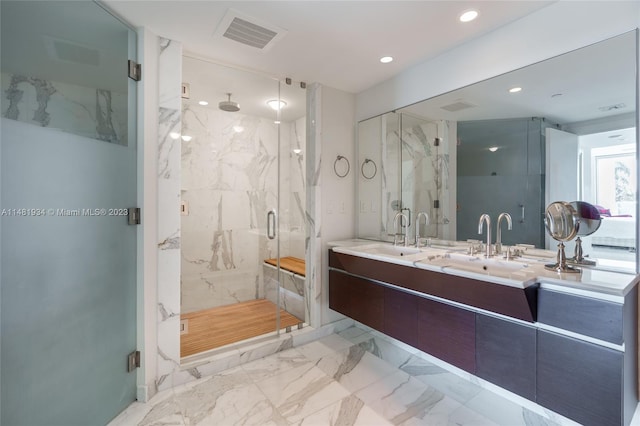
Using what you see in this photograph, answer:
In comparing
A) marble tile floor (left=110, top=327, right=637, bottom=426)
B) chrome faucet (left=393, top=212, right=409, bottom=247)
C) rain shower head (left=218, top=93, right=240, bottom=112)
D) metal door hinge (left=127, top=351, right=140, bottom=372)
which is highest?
rain shower head (left=218, top=93, right=240, bottom=112)

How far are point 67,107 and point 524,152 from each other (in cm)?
279

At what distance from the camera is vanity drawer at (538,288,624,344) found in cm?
123

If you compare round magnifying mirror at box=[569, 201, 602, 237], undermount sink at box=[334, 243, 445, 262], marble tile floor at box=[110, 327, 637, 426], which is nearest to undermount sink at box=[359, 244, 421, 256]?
undermount sink at box=[334, 243, 445, 262]

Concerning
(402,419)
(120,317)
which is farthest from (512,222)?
(120,317)

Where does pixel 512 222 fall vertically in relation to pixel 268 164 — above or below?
below

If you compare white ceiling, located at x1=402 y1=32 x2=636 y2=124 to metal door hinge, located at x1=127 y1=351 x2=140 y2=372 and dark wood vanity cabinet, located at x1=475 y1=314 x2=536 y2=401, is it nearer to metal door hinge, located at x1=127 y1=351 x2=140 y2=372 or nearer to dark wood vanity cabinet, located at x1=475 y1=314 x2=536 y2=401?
dark wood vanity cabinet, located at x1=475 y1=314 x2=536 y2=401

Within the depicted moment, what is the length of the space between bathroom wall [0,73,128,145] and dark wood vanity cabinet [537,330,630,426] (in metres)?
2.66

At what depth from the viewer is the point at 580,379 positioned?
131 centimetres

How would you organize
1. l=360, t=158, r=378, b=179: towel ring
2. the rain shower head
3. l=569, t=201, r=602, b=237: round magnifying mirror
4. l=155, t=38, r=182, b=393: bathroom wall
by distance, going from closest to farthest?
l=569, t=201, r=602, b=237: round magnifying mirror
l=155, t=38, r=182, b=393: bathroom wall
the rain shower head
l=360, t=158, r=378, b=179: towel ring

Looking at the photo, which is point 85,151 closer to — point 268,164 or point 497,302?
point 268,164

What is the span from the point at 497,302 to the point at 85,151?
242cm

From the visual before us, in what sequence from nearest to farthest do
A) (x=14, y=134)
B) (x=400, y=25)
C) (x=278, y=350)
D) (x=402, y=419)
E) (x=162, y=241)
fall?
(x=14, y=134), (x=402, y=419), (x=400, y=25), (x=162, y=241), (x=278, y=350)

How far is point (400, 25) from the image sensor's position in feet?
6.25

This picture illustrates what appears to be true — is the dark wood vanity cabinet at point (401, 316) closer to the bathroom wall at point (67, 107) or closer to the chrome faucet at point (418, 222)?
the chrome faucet at point (418, 222)
